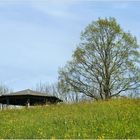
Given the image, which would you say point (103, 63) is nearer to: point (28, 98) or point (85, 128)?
point (28, 98)

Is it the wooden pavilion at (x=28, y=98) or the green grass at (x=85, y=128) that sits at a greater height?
the wooden pavilion at (x=28, y=98)

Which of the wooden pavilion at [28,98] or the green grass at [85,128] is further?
the wooden pavilion at [28,98]

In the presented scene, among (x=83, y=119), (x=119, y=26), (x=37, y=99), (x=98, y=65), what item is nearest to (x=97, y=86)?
(x=98, y=65)

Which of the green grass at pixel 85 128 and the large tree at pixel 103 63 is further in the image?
the large tree at pixel 103 63

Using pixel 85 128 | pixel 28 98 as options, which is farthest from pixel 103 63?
pixel 85 128

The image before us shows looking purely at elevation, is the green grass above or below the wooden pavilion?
below

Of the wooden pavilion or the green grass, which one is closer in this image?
the green grass

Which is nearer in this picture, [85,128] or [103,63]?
[85,128]

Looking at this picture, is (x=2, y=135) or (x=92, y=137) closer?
(x=92, y=137)

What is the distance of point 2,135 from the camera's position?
1534cm

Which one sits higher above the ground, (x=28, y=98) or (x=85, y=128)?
(x=28, y=98)

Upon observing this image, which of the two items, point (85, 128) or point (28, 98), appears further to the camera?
point (28, 98)

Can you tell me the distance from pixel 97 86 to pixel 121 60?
13.6 ft

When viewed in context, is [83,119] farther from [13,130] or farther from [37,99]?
[37,99]
